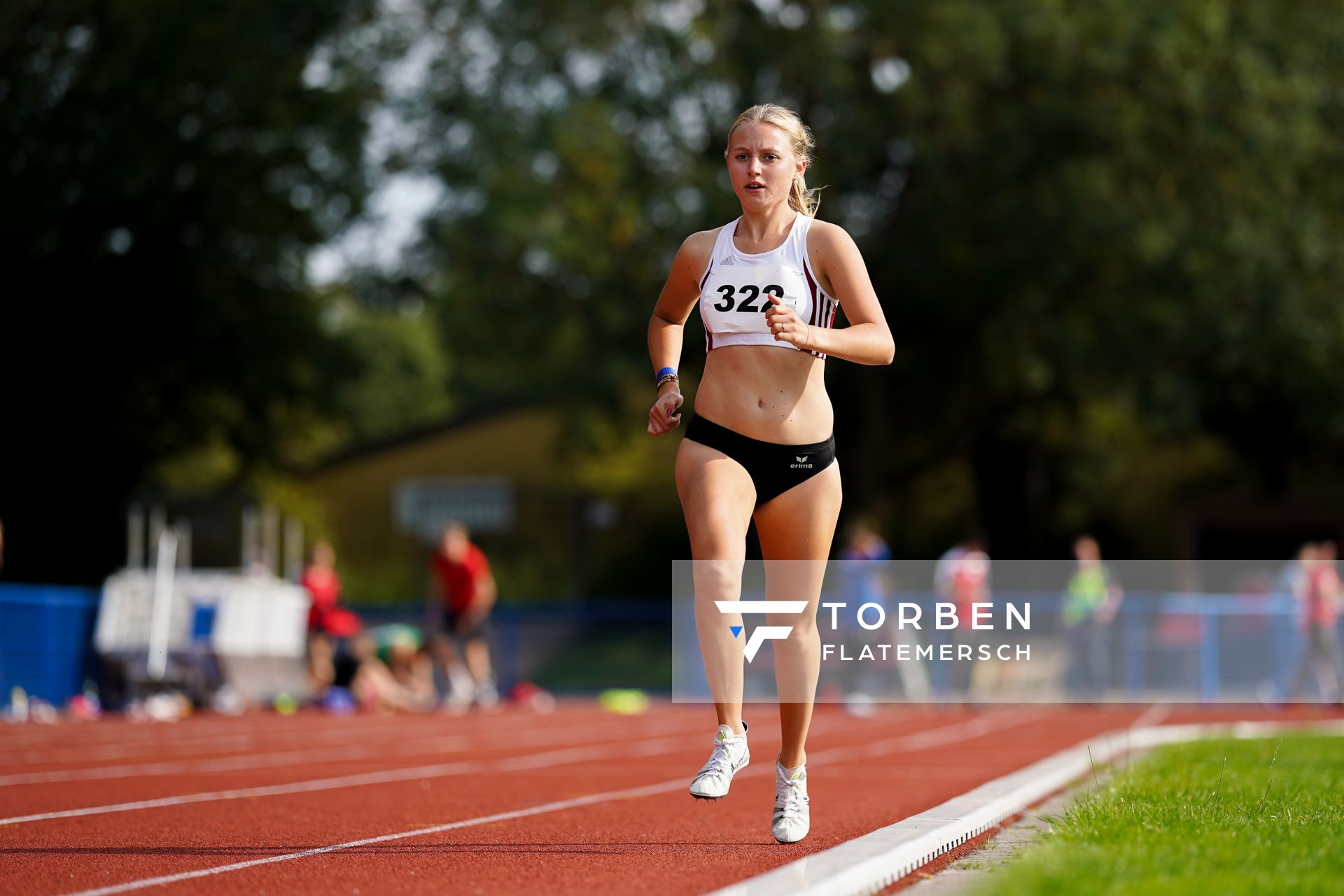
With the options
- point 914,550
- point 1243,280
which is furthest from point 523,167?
point 914,550

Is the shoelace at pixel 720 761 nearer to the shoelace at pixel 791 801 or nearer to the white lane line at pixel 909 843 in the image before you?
the shoelace at pixel 791 801

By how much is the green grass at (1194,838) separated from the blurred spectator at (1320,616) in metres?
14.0

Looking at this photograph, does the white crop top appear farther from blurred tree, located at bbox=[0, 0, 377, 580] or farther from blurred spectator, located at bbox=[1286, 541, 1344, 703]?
blurred tree, located at bbox=[0, 0, 377, 580]

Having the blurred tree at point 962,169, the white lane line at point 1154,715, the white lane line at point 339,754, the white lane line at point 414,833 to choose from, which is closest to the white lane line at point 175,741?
the white lane line at point 339,754

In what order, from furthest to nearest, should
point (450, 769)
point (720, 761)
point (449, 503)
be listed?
1. point (449, 503)
2. point (450, 769)
3. point (720, 761)

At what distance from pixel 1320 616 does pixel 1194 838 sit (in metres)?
17.8

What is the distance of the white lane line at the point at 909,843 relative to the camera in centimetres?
491

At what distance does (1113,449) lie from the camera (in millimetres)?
39875

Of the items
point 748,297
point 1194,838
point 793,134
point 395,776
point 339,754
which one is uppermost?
point 793,134

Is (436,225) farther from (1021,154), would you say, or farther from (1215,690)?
(1215,690)

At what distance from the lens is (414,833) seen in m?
6.95

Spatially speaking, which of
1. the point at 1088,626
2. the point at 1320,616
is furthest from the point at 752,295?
the point at 1088,626

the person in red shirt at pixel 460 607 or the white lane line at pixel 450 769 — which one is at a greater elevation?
the person in red shirt at pixel 460 607

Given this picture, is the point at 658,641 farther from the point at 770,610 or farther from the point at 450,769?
the point at 770,610
